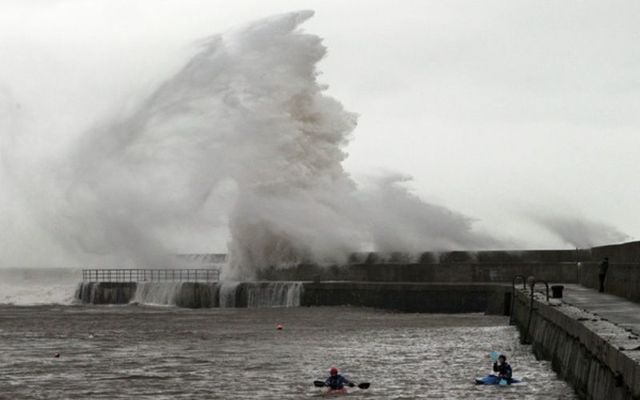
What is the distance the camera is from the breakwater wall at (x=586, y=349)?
13836 millimetres

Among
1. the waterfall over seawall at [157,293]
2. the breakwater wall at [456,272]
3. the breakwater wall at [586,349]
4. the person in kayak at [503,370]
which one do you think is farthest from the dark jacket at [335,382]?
the waterfall over seawall at [157,293]

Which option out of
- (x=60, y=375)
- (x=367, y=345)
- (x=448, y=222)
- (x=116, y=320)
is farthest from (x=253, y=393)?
(x=448, y=222)

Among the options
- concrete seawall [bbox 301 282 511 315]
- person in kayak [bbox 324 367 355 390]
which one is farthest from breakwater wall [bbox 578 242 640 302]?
person in kayak [bbox 324 367 355 390]

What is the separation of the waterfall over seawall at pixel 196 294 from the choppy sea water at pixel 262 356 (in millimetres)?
5444

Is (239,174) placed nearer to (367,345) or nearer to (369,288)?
(369,288)

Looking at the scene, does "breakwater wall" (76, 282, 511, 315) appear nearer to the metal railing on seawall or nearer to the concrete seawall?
the concrete seawall

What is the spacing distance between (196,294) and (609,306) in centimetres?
2905

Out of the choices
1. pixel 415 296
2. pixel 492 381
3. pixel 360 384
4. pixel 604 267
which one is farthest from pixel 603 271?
pixel 360 384

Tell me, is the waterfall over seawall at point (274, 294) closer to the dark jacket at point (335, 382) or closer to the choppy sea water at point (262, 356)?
the choppy sea water at point (262, 356)

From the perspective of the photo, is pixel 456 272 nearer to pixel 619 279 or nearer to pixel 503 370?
pixel 619 279

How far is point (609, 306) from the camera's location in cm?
2644

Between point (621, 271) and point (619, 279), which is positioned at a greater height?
point (621, 271)

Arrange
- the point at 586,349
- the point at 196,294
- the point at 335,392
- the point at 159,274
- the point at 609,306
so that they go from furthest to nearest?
the point at 159,274
the point at 196,294
the point at 609,306
the point at 335,392
the point at 586,349

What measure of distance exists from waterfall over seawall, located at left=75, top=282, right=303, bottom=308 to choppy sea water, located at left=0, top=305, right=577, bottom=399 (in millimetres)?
5444
